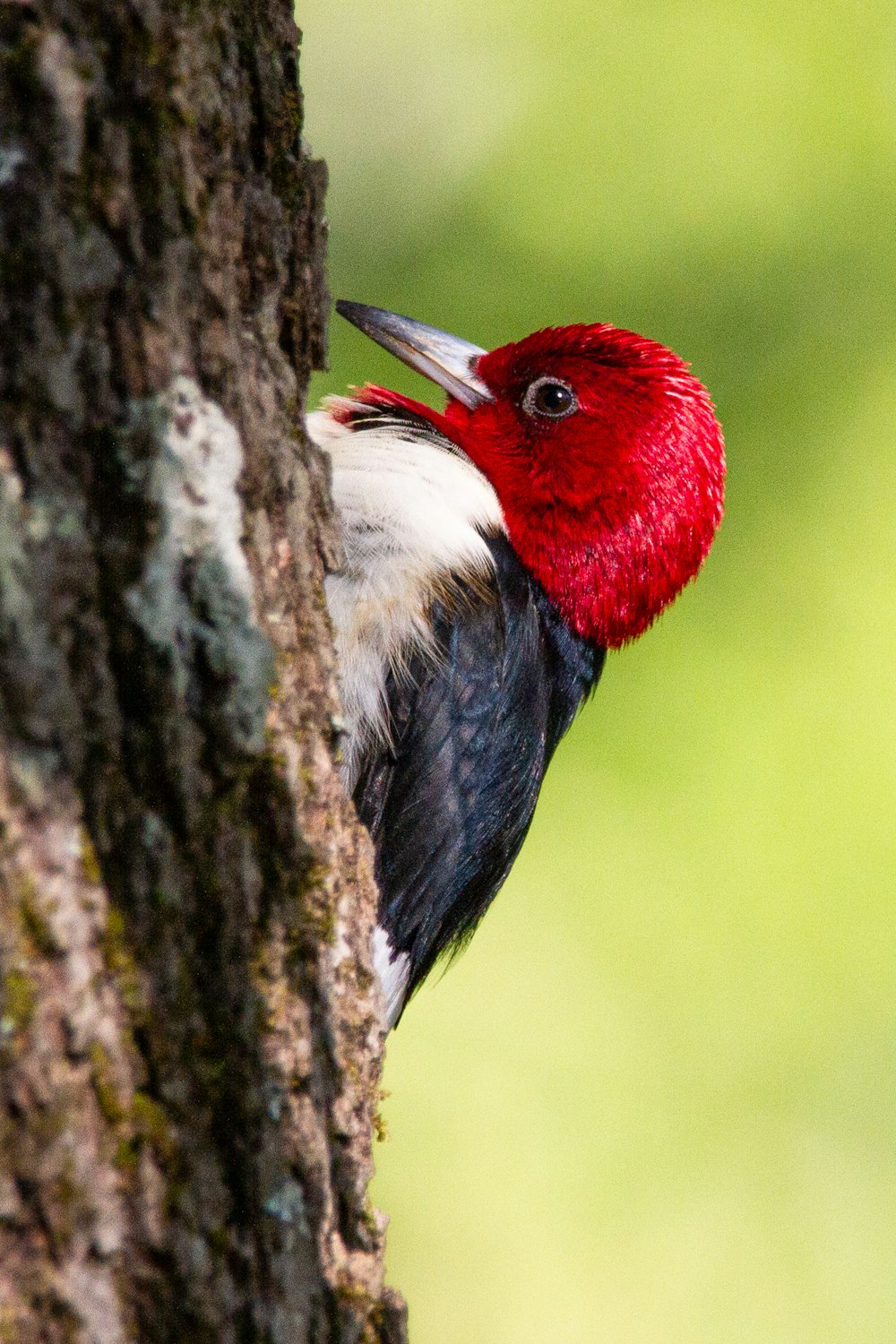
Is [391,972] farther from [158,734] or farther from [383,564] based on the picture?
[158,734]

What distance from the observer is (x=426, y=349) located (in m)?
3.14

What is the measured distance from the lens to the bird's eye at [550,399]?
2961 mm

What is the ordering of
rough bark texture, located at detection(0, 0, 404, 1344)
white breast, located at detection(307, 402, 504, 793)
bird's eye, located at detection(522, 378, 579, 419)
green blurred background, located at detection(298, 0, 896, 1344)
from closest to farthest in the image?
rough bark texture, located at detection(0, 0, 404, 1344)
white breast, located at detection(307, 402, 504, 793)
bird's eye, located at detection(522, 378, 579, 419)
green blurred background, located at detection(298, 0, 896, 1344)

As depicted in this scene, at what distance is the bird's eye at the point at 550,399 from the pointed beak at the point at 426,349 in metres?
0.10

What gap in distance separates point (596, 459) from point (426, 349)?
567mm

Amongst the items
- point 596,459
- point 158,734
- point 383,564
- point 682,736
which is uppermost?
point 682,736

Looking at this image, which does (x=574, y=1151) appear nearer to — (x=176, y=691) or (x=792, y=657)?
(x=792, y=657)

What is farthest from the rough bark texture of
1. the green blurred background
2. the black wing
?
the green blurred background

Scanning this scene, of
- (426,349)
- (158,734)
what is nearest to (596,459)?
(426,349)

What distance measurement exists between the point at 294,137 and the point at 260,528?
1.52 ft

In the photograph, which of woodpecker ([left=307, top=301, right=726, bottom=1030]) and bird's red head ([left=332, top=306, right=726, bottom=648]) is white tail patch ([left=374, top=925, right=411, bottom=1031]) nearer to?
woodpecker ([left=307, top=301, right=726, bottom=1030])

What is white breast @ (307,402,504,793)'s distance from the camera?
237cm

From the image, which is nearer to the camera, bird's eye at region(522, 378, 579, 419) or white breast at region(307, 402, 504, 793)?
white breast at region(307, 402, 504, 793)

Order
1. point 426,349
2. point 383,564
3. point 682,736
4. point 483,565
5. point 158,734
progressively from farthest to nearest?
point 682,736 → point 426,349 → point 483,565 → point 383,564 → point 158,734
